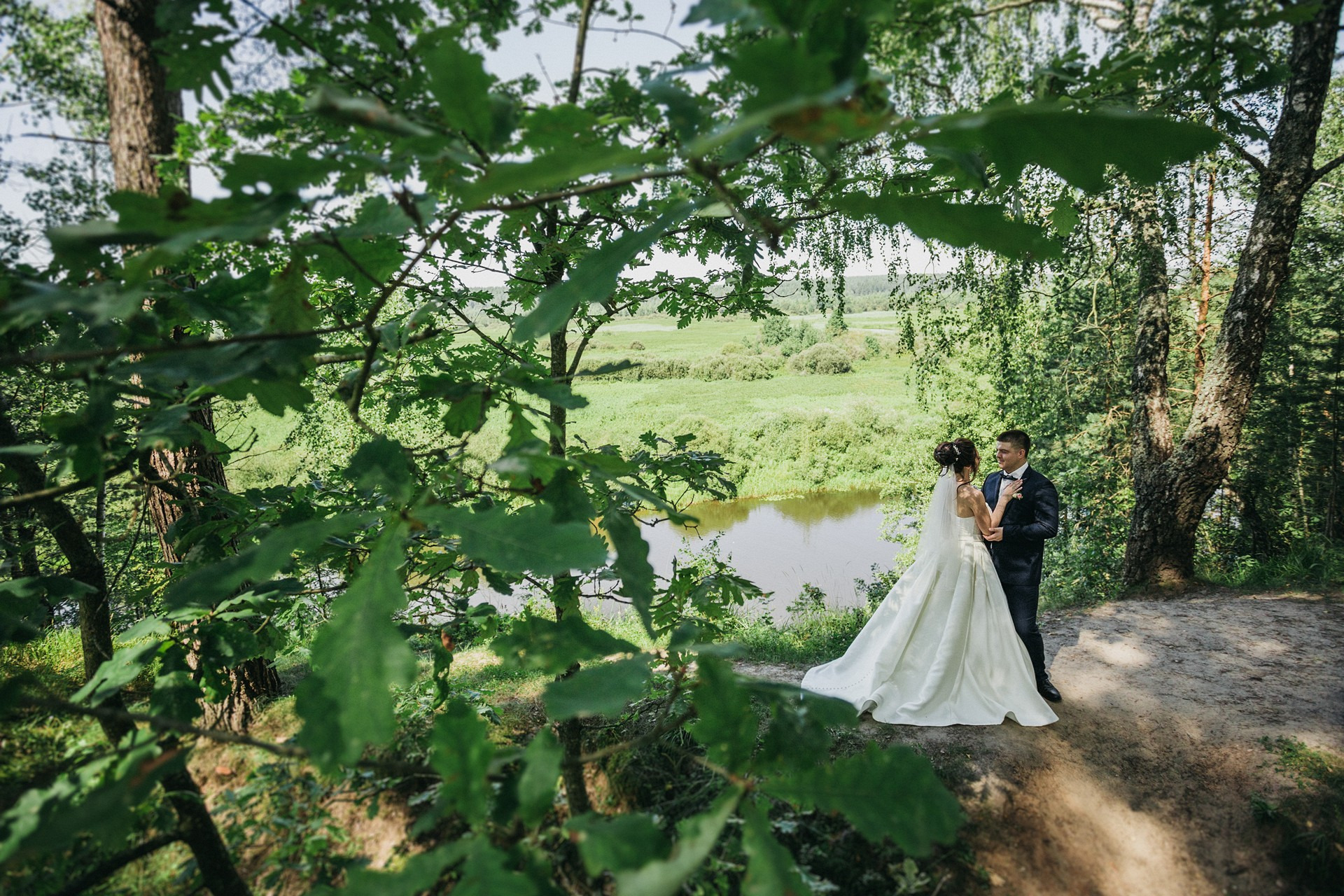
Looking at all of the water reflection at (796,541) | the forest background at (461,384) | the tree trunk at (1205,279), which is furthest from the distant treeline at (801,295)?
the water reflection at (796,541)

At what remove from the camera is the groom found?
13.2 feet

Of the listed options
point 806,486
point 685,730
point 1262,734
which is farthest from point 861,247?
point 806,486

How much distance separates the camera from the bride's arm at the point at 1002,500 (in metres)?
4.07

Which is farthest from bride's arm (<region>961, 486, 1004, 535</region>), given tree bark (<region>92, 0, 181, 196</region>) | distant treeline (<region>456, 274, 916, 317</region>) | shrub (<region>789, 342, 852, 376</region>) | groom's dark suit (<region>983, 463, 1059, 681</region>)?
shrub (<region>789, 342, 852, 376</region>)

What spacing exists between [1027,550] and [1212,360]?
3.87m

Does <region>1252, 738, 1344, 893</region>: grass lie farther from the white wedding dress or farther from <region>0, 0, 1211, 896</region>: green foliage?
<region>0, 0, 1211, 896</region>: green foliage

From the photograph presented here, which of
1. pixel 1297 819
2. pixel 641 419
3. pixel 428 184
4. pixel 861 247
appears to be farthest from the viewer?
pixel 641 419

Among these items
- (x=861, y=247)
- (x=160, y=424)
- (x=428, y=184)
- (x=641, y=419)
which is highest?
(x=861, y=247)

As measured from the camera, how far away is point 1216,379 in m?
5.90

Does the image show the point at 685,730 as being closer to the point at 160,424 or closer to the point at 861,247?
the point at 160,424

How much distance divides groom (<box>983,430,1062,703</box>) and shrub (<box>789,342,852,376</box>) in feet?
127

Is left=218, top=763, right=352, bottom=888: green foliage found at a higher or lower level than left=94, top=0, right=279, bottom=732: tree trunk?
lower

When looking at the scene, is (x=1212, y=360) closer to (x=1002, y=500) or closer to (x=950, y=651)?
(x=1002, y=500)

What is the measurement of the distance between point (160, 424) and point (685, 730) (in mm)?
2898
